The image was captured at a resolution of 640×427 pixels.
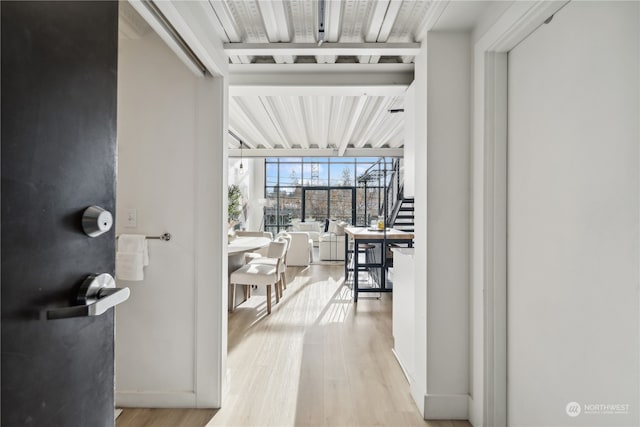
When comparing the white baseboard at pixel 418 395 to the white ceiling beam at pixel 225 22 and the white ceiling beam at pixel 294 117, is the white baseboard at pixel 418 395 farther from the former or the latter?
the white ceiling beam at pixel 294 117

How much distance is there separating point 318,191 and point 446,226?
30.0 ft

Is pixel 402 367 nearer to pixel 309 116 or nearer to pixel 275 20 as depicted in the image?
pixel 275 20

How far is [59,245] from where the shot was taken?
0.59m

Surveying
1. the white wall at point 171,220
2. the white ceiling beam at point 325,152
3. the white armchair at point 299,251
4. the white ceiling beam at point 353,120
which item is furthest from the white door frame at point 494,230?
the white armchair at point 299,251

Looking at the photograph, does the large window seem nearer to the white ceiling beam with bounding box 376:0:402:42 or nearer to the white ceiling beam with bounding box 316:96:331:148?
the white ceiling beam with bounding box 316:96:331:148

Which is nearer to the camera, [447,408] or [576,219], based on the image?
[576,219]

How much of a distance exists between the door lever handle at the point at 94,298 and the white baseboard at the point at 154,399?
1590 mm

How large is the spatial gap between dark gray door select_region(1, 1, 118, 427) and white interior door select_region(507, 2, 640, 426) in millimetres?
1598

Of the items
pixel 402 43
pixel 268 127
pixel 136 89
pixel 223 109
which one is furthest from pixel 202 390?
pixel 268 127

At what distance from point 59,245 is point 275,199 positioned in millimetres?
10827

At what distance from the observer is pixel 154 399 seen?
74.3 inches

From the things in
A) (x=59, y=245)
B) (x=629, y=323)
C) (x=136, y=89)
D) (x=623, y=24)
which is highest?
(x=136, y=89)

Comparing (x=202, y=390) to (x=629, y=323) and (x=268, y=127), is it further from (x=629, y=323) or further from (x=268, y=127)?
(x=268, y=127)

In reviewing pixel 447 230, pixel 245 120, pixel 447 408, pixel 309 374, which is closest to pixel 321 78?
pixel 447 230
